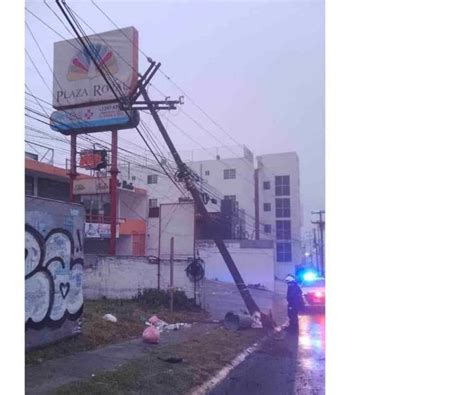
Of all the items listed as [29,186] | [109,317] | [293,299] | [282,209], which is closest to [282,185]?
[282,209]

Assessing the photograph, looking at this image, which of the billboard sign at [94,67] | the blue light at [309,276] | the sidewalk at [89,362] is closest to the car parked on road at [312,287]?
the blue light at [309,276]

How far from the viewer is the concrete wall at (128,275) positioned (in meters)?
2.38

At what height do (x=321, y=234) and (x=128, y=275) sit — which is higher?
(x=321, y=234)

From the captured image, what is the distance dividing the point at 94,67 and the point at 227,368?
1.80m

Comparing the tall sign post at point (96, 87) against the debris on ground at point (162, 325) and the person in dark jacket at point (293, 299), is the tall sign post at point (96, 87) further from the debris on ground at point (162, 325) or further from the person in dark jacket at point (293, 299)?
the person in dark jacket at point (293, 299)

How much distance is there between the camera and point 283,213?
233 centimetres

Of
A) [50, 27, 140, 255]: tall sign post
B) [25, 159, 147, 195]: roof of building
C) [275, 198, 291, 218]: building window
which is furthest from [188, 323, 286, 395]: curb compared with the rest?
[25, 159, 147, 195]: roof of building

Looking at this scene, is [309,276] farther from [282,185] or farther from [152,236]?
[152,236]

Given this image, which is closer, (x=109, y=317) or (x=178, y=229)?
(x=178, y=229)
